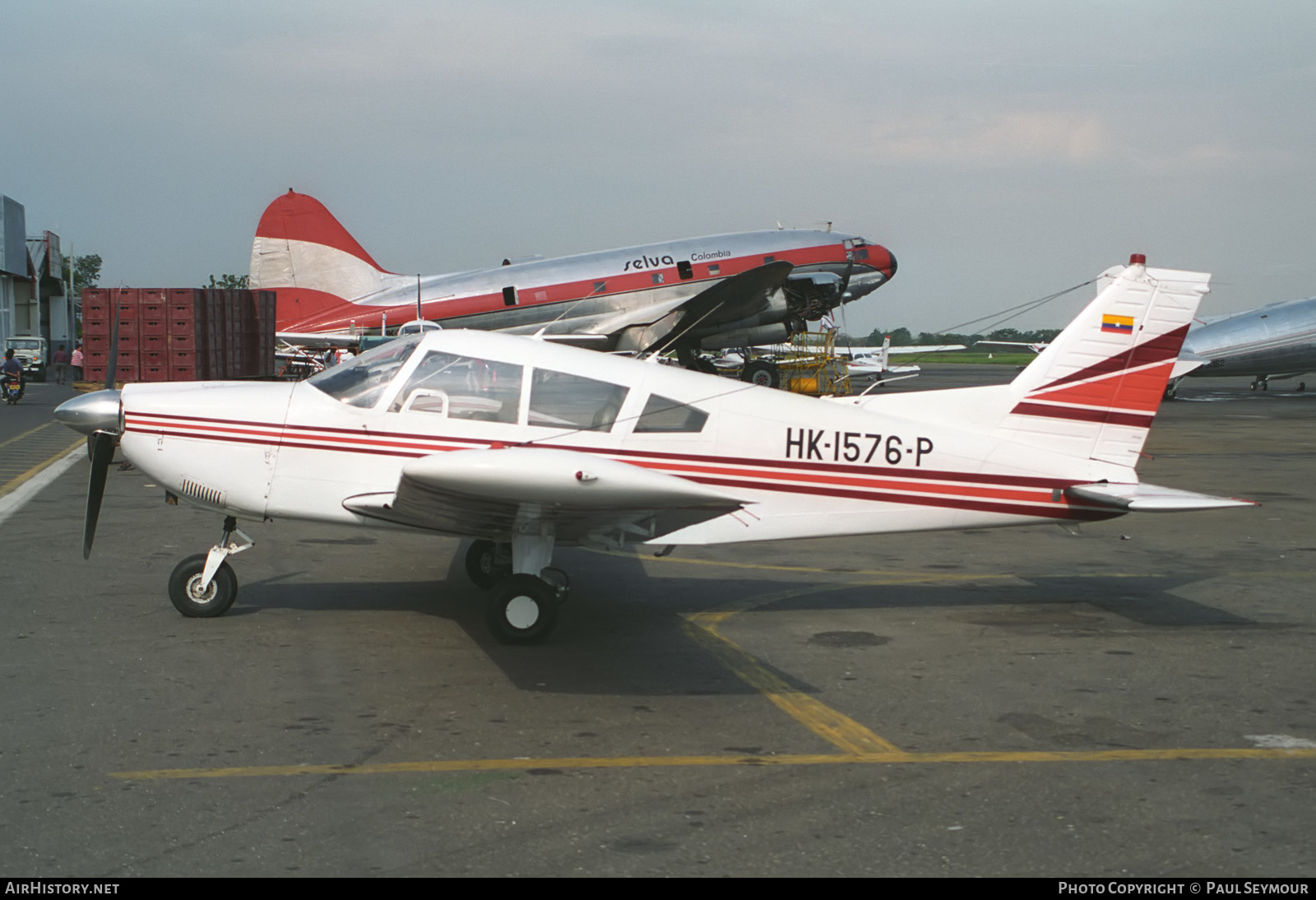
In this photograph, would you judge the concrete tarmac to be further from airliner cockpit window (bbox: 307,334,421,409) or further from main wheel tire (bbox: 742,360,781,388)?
main wheel tire (bbox: 742,360,781,388)

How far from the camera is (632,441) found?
8.52 meters

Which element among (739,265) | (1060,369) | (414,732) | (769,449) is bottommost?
(414,732)

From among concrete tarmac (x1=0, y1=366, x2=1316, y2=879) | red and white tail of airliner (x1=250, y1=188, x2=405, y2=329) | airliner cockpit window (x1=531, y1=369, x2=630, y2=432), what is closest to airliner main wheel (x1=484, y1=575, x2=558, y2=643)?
concrete tarmac (x1=0, y1=366, x2=1316, y2=879)

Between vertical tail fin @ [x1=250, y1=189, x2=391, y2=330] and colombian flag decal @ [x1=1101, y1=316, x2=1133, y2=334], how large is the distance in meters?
25.7

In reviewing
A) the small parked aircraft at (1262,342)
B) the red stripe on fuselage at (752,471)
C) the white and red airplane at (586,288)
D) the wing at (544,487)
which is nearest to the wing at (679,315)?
the white and red airplane at (586,288)

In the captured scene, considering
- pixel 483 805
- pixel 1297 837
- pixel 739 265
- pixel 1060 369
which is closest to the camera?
pixel 1297 837

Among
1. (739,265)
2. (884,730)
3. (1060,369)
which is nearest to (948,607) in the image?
(1060,369)

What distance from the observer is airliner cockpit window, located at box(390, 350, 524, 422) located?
8.39 metres

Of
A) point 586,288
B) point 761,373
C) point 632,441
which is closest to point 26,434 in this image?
point 586,288

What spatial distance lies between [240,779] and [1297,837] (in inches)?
179

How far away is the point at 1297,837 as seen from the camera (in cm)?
485

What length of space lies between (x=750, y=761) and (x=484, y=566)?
172 inches

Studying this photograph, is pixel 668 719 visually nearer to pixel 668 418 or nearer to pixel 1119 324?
pixel 668 418
